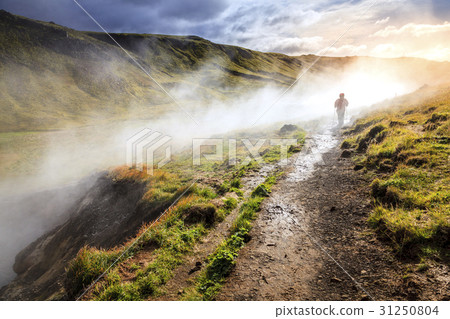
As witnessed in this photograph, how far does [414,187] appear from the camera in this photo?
255 inches

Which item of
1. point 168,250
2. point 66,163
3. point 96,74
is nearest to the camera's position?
point 168,250

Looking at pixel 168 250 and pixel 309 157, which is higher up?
pixel 309 157

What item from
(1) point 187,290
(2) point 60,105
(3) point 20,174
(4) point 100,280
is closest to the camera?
(1) point 187,290

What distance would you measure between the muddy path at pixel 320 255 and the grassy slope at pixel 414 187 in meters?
0.45

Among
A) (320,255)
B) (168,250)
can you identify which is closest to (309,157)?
(320,255)

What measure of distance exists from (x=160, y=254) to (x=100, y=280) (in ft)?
5.22

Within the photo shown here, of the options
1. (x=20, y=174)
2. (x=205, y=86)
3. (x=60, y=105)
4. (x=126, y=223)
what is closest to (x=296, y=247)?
(x=126, y=223)

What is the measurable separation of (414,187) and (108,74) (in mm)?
130694

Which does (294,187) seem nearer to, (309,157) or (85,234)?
(309,157)

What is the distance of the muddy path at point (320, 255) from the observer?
4125mm

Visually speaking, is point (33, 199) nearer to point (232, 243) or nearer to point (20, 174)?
point (20, 174)

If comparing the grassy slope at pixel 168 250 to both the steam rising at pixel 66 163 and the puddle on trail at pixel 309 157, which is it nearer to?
the puddle on trail at pixel 309 157

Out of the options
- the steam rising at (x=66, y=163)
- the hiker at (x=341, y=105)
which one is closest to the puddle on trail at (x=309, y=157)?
the hiker at (x=341, y=105)

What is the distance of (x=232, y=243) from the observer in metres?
6.58
